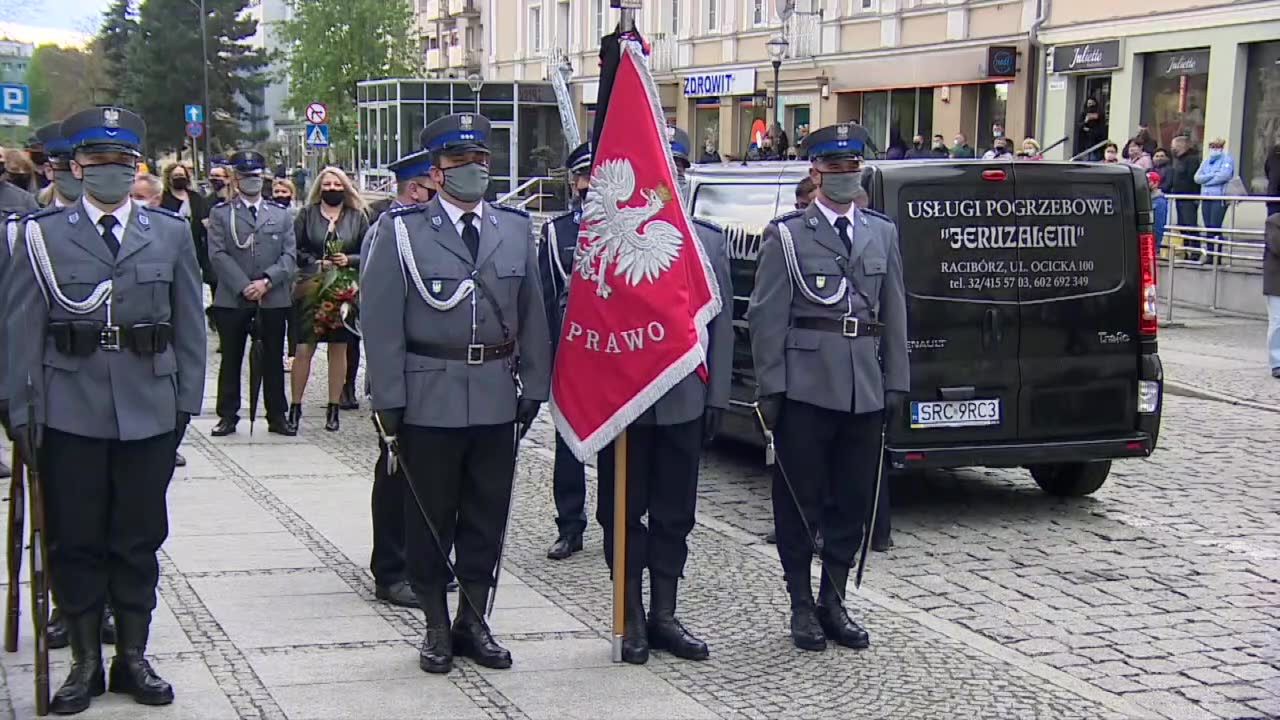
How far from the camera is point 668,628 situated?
6434mm

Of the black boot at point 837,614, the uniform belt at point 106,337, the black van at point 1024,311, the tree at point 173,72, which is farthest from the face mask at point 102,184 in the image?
the tree at point 173,72

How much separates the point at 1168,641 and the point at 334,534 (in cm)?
432

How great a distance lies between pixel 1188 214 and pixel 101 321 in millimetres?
19654

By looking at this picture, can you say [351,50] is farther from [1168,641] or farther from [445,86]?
[1168,641]

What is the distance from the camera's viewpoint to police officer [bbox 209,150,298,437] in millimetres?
11555

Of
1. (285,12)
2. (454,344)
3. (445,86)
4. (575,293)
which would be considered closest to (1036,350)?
(575,293)

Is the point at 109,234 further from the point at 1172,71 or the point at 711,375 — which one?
the point at 1172,71

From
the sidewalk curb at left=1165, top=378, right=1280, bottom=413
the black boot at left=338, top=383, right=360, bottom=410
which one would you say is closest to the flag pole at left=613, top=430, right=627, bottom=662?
the black boot at left=338, top=383, right=360, bottom=410

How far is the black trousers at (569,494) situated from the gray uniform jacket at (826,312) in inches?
70.3

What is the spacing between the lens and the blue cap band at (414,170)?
7547mm

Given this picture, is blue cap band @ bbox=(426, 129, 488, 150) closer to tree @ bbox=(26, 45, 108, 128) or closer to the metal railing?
the metal railing

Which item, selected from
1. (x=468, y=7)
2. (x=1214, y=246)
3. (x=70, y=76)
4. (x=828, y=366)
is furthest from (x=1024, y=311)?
(x=70, y=76)

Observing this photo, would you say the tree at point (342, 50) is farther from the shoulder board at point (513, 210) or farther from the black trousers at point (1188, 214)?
the shoulder board at point (513, 210)

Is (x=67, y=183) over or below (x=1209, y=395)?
over
